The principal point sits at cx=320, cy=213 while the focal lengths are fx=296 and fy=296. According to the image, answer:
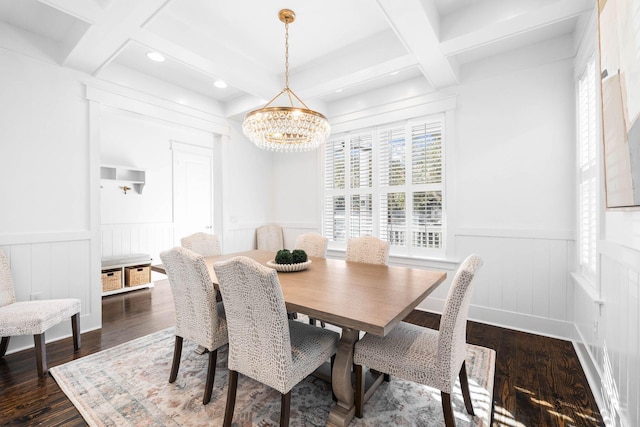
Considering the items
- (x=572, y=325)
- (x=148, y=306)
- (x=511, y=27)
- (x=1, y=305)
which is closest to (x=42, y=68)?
(x=1, y=305)

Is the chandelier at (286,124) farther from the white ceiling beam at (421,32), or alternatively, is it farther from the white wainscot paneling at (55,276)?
the white wainscot paneling at (55,276)

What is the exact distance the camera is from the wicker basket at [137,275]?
4492mm

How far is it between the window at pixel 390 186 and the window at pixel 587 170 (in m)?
1.18

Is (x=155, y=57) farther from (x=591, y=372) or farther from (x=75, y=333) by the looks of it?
(x=591, y=372)

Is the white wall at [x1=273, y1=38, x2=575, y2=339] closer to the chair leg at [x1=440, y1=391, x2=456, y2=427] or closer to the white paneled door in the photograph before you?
the chair leg at [x1=440, y1=391, x2=456, y2=427]

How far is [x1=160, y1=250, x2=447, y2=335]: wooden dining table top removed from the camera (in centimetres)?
137

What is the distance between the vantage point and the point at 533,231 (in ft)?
9.20

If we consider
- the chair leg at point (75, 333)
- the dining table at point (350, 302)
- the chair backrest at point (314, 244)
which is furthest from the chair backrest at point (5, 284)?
the chair backrest at point (314, 244)

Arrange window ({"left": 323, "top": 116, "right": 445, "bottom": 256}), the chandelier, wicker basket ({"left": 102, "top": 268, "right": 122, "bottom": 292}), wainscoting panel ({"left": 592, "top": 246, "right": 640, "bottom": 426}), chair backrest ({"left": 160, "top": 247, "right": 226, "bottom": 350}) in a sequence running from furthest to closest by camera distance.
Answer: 1. wicker basket ({"left": 102, "top": 268, "right": 122, "bottom": 292})
2. window ({"left": 323, "top": 116, "right": 445, "bottom": 256})
3. the chandelier
4. chair backrest ({"left": 160, "top": 247, "right": 226, "bottom": 350})
5. wainscoting panel ({"left": 592, "top": 246, "right": 640, "bottom": 426})

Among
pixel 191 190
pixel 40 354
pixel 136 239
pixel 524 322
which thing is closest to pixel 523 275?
pixel 524 322

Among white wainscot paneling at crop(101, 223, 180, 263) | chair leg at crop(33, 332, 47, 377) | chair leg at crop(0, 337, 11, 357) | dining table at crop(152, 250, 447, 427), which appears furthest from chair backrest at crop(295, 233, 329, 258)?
white wainscot paneling at crop(101, 223, 180, 263)

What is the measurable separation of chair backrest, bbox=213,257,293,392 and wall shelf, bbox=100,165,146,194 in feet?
13.8

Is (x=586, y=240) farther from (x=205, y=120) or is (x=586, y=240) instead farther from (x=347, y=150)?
(x=205, y=120)

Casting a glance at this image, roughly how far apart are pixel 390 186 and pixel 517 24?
6.52 feet
